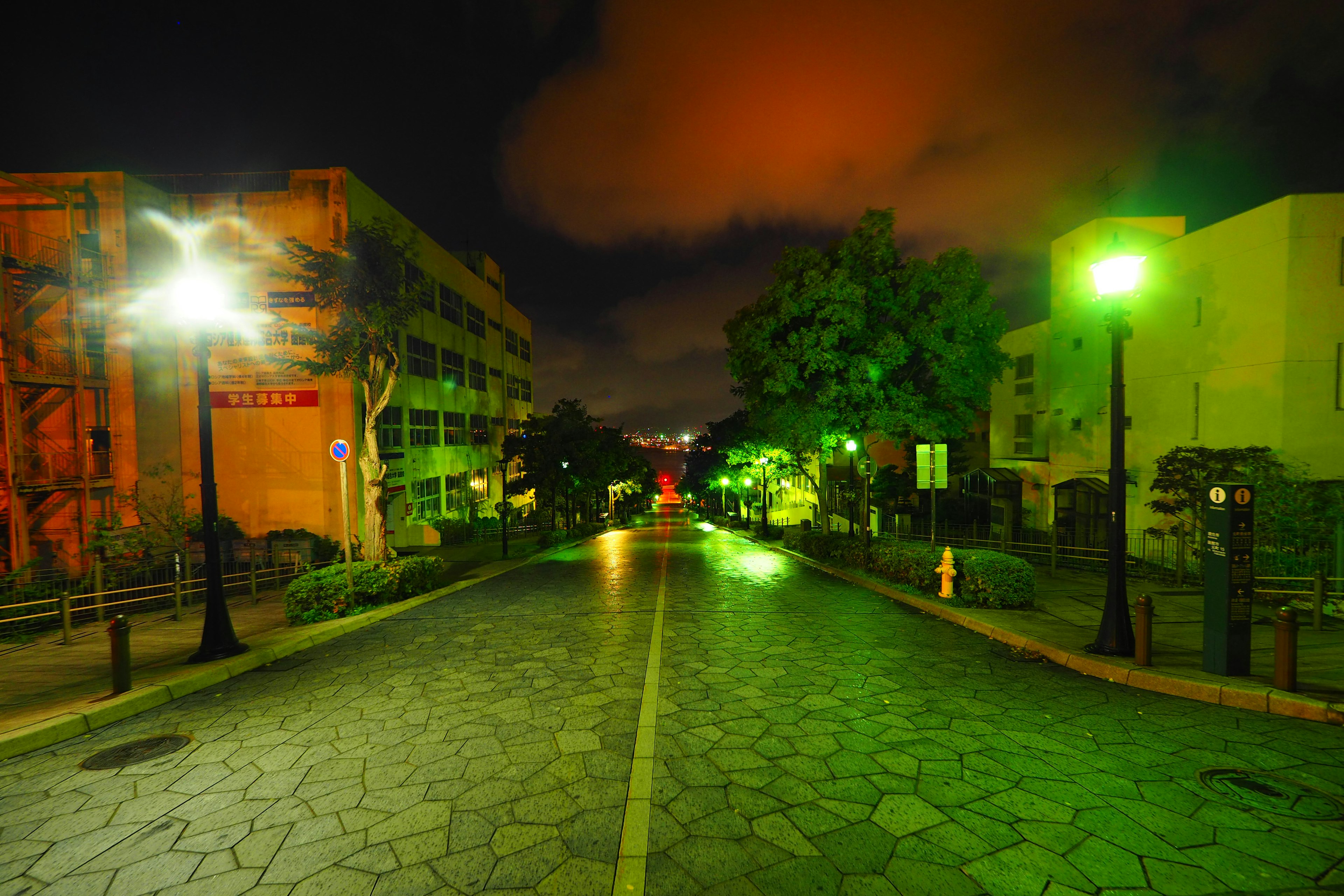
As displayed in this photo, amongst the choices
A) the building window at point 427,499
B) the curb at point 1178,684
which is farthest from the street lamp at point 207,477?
the building window at point 427,499

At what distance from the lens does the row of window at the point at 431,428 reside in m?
26.6

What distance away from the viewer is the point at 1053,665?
7168mm

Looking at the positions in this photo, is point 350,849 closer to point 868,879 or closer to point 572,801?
point 572,801

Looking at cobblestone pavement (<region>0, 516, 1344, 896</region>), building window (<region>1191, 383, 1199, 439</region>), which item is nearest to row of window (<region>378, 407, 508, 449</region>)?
cobblestone pavement (<region>0, 516, 1344, 896</region>)

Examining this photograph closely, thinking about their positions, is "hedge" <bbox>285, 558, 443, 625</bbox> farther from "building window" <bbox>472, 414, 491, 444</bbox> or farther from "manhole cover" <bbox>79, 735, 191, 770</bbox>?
"building window" <bbox>472, 414, 491, 444</bbox>

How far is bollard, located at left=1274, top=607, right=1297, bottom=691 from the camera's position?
5578 millimetres

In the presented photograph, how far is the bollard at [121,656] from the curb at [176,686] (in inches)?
4.8

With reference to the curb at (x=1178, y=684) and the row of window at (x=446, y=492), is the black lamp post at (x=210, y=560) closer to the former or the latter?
the curb at (x=1178, y=684)

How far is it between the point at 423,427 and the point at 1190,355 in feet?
111

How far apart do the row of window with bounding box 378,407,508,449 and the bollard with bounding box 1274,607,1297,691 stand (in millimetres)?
22956

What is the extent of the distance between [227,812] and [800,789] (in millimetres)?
4497

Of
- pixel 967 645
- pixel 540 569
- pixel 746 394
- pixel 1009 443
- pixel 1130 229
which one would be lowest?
pixel 540 569

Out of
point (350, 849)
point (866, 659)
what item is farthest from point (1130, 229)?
point (350, 849)

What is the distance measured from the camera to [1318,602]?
7961 mm
